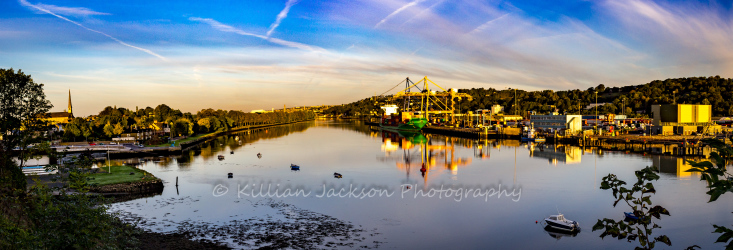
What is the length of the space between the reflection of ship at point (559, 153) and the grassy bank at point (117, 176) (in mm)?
46060

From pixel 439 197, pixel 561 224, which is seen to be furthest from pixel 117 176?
pixel 561 224

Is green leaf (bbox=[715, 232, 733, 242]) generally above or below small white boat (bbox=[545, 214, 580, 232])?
above

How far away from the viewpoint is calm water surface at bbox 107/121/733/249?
26188 mm

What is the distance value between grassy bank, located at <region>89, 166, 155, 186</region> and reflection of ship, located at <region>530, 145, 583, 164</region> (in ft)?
151

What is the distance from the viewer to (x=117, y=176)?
3862 centimetres

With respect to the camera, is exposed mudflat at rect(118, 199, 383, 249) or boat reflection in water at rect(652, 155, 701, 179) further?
boat reflection in water at rect(652, 155, 701, 179)

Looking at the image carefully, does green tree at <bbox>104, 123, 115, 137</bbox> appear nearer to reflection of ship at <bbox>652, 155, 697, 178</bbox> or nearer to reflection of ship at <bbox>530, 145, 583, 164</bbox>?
reflection of ship at <bbox>530, 145, 583, 164</bbox>

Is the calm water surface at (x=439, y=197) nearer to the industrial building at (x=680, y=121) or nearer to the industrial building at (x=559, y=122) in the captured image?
the industrial building at (x=559, y=122)

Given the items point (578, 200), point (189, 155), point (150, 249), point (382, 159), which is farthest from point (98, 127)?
point (578, 200)

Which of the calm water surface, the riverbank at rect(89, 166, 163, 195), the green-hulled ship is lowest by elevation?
the calm water surface

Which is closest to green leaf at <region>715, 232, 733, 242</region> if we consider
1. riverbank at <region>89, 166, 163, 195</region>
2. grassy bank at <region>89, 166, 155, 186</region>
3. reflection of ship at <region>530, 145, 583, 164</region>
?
riverbank at <region>89, 166, 163, 195</region>

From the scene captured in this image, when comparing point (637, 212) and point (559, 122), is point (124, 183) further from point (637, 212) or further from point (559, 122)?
point (559, 122)

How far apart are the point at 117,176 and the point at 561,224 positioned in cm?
3276

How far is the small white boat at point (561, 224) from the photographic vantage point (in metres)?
26.4
